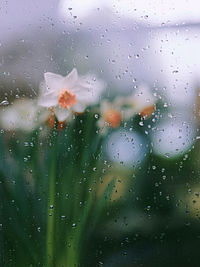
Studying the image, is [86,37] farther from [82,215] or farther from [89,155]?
[82,215]

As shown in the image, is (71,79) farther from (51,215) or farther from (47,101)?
(51,215)

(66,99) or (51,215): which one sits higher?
(66,99)

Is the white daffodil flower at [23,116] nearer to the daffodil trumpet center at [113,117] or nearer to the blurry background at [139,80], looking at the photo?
the blurry background at [139,80]

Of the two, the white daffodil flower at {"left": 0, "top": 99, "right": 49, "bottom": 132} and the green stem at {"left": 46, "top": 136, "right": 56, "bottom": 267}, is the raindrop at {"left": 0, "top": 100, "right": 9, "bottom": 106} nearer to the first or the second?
the white daffodil flower at {"left": 0, "top": 99, "right": 49, "bottom": 132}

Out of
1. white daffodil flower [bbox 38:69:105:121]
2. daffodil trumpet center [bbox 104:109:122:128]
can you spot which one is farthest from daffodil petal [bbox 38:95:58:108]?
daffodil trumpet center [bbox 104:109:122:128]

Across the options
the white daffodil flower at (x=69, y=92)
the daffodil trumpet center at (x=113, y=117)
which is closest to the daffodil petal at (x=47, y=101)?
the white daffodil flower at (x=69, y=92)

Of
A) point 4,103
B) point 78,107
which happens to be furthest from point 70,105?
point 4,103
